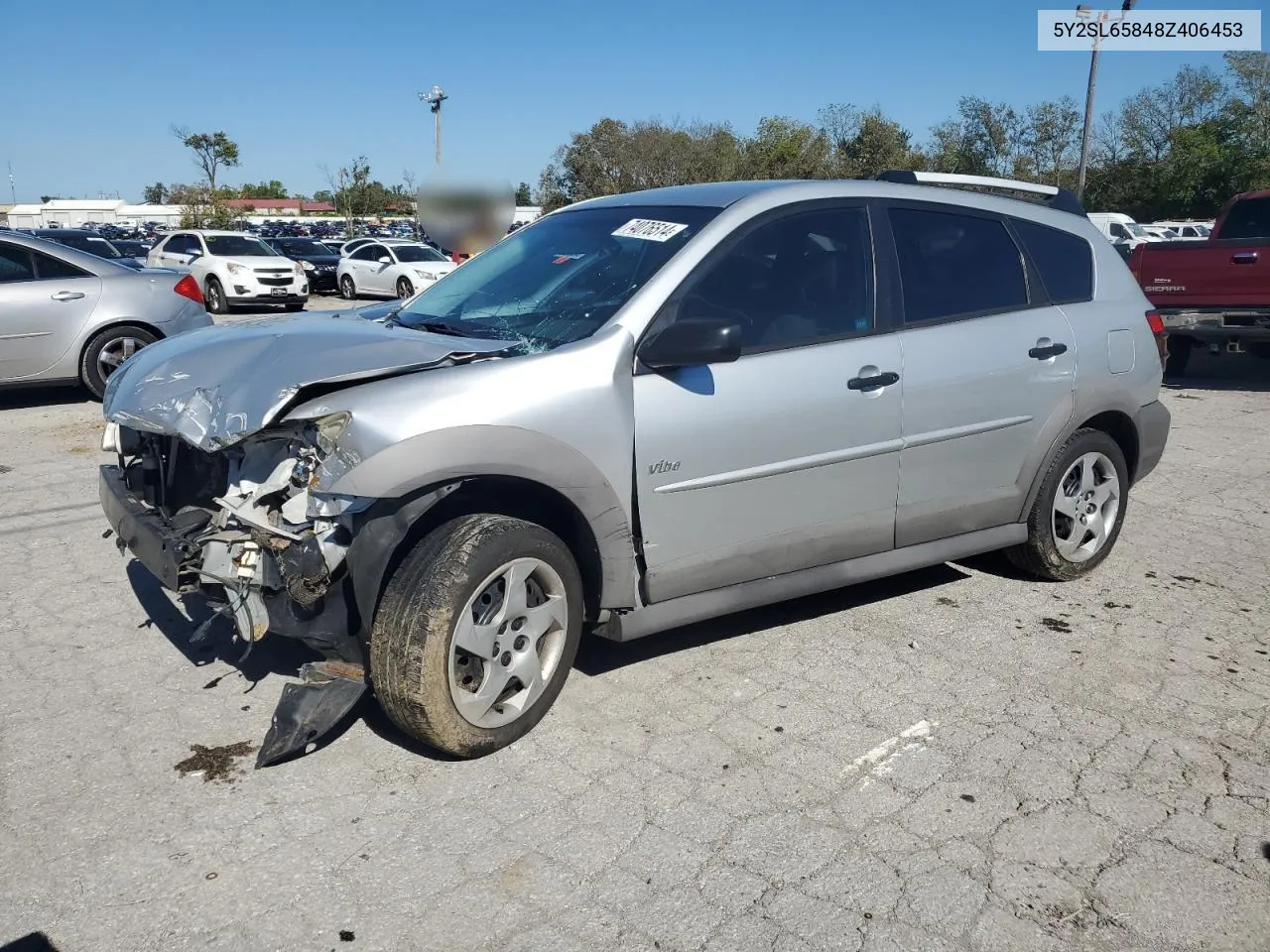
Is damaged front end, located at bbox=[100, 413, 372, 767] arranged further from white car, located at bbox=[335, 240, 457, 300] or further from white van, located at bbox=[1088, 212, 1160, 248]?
white van, located at bbox=[1088, 212, 1160, 248]

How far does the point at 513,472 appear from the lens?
10.6 ft

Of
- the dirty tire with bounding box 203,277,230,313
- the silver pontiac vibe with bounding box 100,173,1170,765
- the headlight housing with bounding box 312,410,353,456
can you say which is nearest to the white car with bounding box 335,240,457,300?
the dirty tire with bounding box 203,277,230,313

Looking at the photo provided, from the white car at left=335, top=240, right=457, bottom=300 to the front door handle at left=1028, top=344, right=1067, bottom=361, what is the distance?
1854 centimetres

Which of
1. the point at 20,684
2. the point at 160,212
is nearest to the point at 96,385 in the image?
the point at 20,684

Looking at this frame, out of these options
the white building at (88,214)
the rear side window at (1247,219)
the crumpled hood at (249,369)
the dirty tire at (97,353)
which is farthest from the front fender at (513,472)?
the white building at (88,214)

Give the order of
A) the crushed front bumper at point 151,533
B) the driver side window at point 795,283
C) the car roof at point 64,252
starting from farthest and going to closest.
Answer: the car roof at point 64,252, the driver side window at point 795,283, the crushed front bumper at point 151,533

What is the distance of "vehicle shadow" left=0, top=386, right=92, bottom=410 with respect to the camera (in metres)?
9.59

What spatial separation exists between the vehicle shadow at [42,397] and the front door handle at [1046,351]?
841 centimetres

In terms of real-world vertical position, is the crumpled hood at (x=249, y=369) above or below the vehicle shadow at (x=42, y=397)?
above

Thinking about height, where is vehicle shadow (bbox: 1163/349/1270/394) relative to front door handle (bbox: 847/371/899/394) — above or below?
below

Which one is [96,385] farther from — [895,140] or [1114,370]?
[895,140]

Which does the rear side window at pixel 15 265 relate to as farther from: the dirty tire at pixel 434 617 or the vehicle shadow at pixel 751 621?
the dirty tire at pixel 434 617

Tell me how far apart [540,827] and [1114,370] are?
3.45m

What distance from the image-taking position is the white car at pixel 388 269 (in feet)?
74.2
